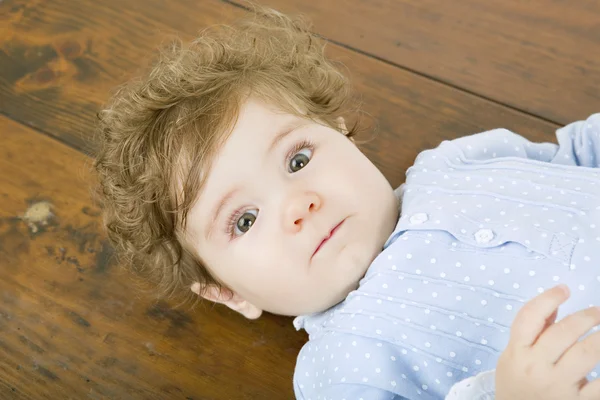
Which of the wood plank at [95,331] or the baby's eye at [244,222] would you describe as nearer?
the baby's eye at [244,222]

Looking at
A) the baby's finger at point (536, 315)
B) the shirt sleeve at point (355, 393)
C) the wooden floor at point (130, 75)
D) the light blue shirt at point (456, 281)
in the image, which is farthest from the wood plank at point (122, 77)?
the baby's finger at point (536, 315)

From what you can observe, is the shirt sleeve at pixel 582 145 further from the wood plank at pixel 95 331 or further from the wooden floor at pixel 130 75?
the wood plank at pixel 95 331

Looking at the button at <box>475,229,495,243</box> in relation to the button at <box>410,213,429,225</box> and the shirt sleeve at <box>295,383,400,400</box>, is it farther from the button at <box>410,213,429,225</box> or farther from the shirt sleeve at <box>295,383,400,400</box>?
the shirt sleeve at <box>295,383,400,400</box>

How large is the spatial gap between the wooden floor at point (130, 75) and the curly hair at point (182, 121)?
0.10 meters

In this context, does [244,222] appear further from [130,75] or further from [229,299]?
[130,75]

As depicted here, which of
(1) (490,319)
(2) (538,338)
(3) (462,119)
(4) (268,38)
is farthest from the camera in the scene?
(3) (462,119)

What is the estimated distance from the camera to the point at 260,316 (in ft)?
3.02

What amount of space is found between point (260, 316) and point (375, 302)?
235 millimetres

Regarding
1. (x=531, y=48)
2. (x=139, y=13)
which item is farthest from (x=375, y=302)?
(x=139, y=13)

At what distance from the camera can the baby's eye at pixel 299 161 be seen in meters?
0.76

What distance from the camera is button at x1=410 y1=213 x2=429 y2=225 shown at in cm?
76

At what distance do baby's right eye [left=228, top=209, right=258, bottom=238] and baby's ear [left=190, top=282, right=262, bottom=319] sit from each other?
12 cm

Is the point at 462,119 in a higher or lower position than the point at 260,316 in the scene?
higher

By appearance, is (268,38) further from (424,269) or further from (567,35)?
(567,35)
